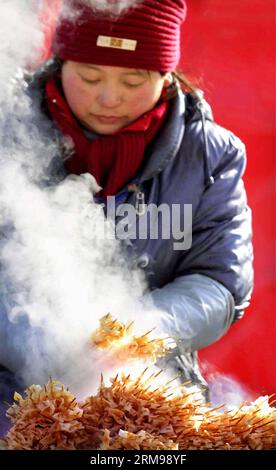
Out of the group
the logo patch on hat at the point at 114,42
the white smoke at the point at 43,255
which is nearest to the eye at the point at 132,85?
the logo patch on hat at the point at 114,42

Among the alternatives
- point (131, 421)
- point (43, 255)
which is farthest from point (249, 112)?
point (131, 421)

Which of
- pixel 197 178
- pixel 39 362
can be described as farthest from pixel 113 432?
pixel 197 178

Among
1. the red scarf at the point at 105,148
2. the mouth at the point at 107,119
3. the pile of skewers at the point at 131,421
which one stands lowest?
the pile of skewers at the point at 131,421

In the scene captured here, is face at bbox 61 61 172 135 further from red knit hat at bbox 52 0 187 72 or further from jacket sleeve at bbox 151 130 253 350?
jacket sleeve at bbox 151 130 253 350

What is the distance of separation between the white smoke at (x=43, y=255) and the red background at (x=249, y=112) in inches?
30.2

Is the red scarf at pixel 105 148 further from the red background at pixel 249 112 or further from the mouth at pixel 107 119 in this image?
the red background at pixel 249 112

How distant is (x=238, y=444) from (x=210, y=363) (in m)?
1.46

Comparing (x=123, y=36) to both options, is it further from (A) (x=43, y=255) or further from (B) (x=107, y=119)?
(A) (x=43, y=255)

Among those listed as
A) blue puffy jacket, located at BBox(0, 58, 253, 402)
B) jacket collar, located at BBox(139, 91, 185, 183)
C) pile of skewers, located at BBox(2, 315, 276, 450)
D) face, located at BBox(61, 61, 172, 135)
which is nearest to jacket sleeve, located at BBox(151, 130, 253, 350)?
blue puffy jacket, located at BBox(0, 58, 253, 402)

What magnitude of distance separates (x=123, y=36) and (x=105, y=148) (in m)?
0.29

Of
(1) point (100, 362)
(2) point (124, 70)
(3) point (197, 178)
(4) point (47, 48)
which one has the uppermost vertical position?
(4) point (47, 48)

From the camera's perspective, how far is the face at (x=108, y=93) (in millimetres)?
2074

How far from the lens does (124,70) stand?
2070 millimetres
